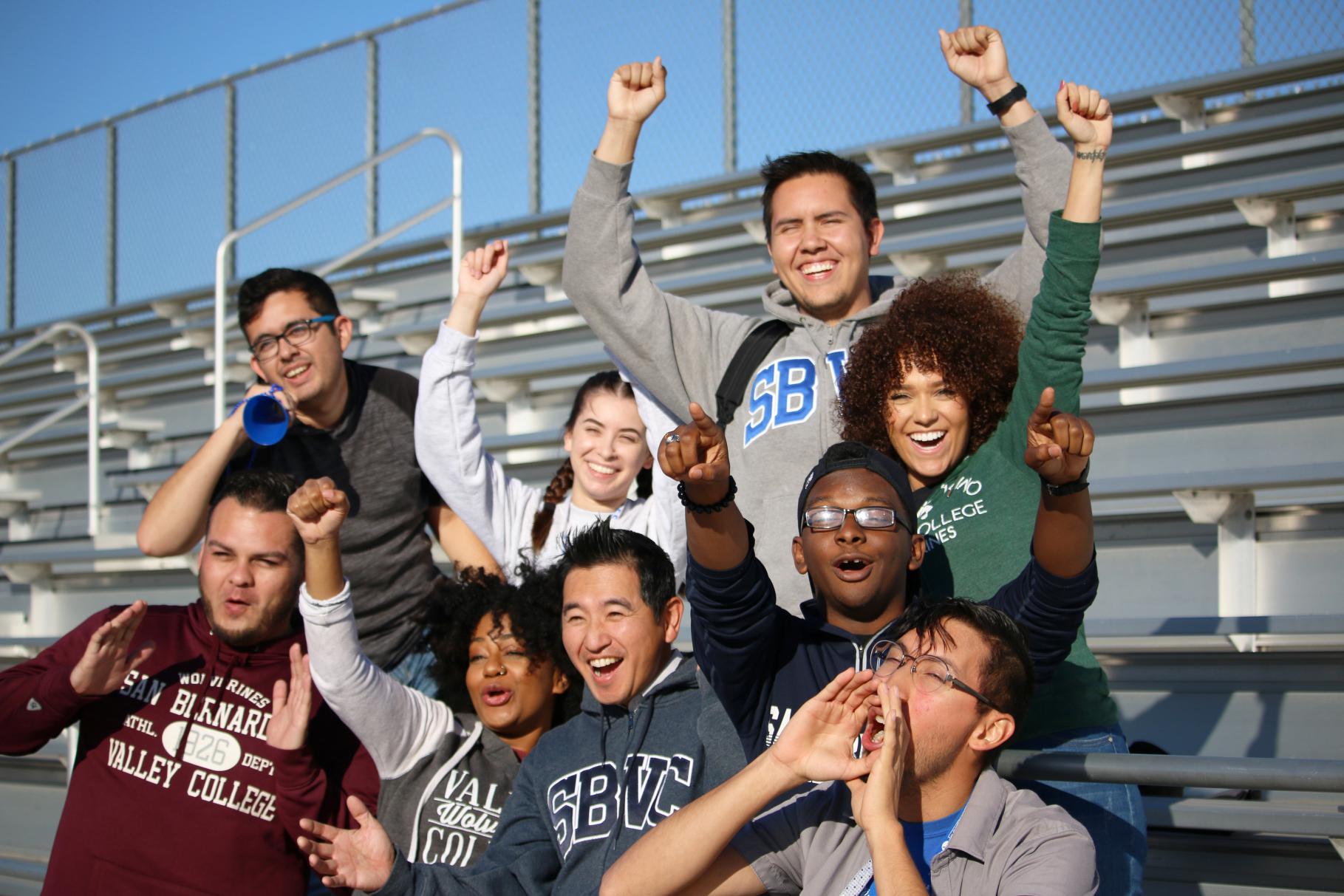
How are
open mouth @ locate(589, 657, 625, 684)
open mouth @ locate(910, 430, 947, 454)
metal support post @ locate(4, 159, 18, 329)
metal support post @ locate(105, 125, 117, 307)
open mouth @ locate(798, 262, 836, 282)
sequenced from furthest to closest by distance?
metal support post @ locate(4, 159, 18, 329) < metal support post @ locate(105, 125, 117, 307) < open mouth @ locate(798, 262, 836, 282) < open mouth @ locate(589, 657, 625, 684) < open mouth @ locate(910, 430, 947, 454)

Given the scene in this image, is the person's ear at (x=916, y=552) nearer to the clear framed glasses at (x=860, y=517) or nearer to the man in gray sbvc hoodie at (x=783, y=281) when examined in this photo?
the clear framed glasses at (x=860, y=517)

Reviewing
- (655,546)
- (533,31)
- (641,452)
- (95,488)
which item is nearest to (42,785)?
(95,488)

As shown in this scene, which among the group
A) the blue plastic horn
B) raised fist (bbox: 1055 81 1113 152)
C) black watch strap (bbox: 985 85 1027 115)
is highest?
black watch strap (bbox: 985 85 1027 115)

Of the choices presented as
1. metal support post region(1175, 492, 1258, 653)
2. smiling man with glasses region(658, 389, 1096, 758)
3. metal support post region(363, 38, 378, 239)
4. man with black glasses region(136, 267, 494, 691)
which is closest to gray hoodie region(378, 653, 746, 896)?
smiling man with glasses region(658, 389, 1096, 758)

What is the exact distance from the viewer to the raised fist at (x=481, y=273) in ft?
8.70

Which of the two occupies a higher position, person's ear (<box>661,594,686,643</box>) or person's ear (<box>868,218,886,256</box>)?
person's ear (<box>868,218,886,256</box>)

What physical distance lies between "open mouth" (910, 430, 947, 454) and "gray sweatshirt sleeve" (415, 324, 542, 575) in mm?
971

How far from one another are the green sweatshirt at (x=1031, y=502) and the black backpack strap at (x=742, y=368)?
48 centimetres

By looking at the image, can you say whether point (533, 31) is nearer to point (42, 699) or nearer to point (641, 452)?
point (641, 452)

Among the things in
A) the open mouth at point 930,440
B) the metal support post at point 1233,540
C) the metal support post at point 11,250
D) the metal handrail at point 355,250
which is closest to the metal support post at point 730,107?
the metal handrail at point 355,250

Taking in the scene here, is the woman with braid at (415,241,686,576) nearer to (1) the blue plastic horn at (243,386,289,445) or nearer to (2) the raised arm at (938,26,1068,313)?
(1) the blue plastic horn at (243,386,289,445)

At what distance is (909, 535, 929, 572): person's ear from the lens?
178cm

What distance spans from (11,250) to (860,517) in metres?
8.44

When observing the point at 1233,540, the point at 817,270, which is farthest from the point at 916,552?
the point at 1233,540
